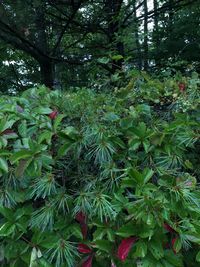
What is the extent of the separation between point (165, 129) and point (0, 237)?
875 millimetres

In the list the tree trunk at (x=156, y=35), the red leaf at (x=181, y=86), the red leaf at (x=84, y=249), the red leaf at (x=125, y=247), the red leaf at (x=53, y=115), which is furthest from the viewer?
the tree trunk at (x=156, y=35)

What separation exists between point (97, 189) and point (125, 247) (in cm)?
27

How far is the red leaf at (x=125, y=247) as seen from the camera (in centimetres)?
146

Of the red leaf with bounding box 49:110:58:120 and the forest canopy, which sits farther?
the red leaf with bounding box 49:110:58:120

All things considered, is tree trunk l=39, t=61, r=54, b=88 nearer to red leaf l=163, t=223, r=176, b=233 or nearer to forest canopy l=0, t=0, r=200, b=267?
forest canopy l=0, t=0, r=200, b=267

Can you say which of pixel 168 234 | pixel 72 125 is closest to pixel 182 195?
pixel 168 234

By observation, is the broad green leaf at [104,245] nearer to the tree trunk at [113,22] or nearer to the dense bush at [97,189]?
the dense bush at [97,189]

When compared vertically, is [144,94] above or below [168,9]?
below

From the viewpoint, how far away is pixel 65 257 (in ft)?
4.97

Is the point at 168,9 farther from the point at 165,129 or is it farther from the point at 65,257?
the point at 65,257

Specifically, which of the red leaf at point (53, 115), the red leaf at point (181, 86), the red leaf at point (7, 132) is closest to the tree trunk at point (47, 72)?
the red leaf at point (181, 86)

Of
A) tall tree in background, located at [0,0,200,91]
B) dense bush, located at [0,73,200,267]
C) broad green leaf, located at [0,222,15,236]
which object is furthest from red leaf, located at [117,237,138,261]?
tall tree in background, located at [0,0,200,91]

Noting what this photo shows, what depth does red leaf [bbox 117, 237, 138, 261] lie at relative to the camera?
4.78 ft

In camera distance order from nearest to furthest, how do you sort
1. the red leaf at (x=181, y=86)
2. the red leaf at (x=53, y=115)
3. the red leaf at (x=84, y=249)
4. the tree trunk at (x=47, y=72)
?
the red leaf at (x=84, y=249) < the red leaf at (x=53, y=115) < the red leaf at (x=181, y=86) < the tree trunk at (x=47, y=72)
